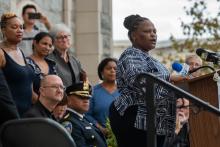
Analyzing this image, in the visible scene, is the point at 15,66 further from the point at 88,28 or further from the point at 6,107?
the point at 88,28

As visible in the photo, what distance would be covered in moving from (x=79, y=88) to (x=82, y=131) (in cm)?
74

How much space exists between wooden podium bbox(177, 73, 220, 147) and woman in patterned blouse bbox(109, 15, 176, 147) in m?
A: 0.31

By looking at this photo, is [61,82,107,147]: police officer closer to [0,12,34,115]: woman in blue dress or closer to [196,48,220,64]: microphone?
[0,12,34,115]: woman in blue dress

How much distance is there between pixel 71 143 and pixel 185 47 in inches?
685

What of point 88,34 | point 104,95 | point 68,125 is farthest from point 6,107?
point 88,34

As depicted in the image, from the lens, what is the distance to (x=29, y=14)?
9656 millimetres

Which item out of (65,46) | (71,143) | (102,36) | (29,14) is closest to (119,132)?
(71,143)

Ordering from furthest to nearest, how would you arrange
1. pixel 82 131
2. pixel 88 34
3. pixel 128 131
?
pixel 88 34
pixel 82 131
pixel 128 131

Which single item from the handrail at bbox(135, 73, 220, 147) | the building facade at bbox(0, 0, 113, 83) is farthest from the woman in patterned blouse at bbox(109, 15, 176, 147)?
the building facade at bbox(0, 0, 113, 83)

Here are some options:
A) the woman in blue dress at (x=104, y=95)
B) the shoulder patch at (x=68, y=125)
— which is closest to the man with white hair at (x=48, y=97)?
the shoulder patch at (x=68, y=125)

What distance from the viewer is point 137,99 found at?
6.29 meters

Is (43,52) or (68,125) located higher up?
(43,52)

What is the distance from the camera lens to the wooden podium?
6516 millimetres

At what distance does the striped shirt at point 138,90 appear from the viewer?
624cm
